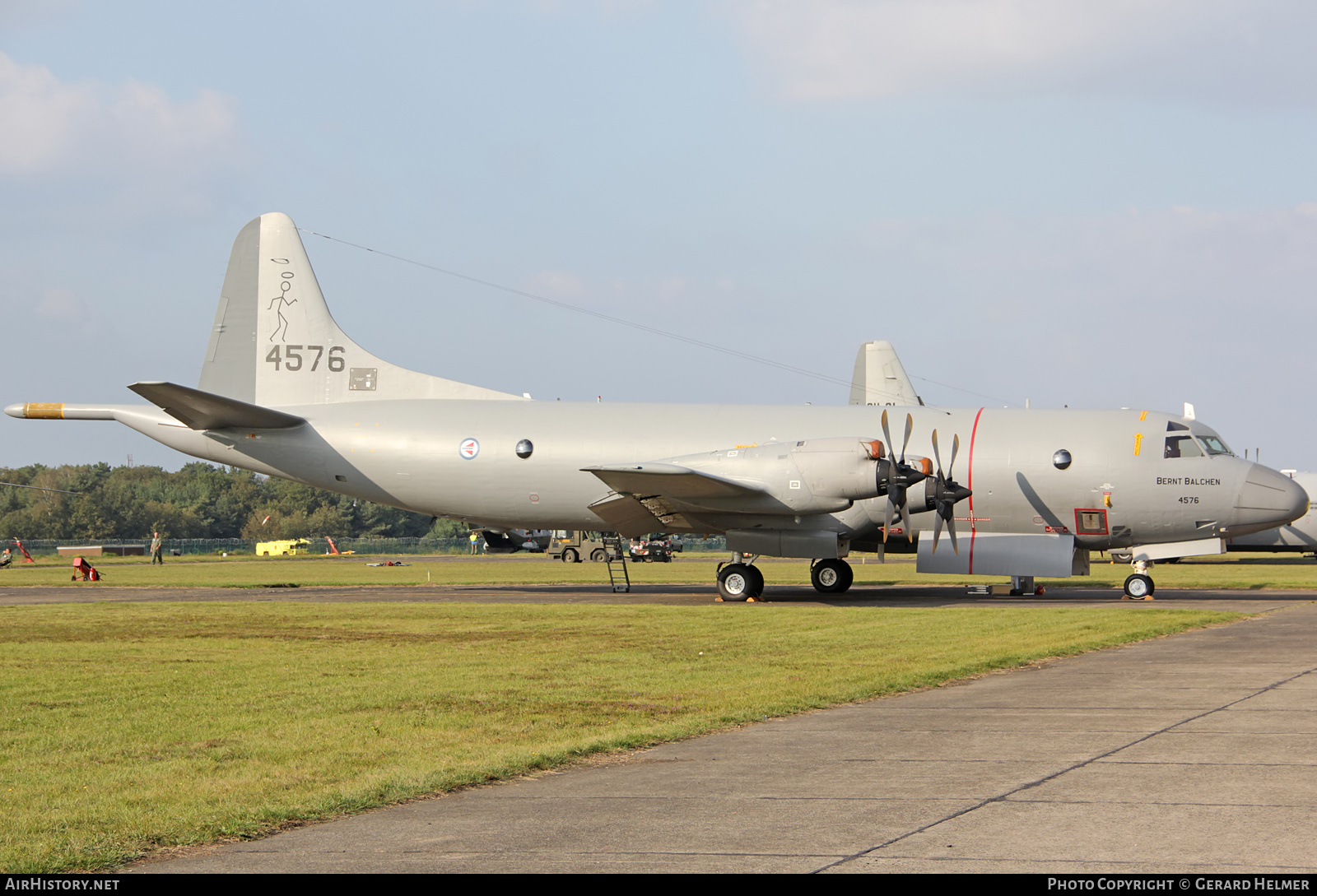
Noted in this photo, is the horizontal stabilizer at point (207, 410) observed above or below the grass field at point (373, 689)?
above

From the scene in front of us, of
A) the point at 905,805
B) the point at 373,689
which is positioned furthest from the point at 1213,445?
the point at 905,805

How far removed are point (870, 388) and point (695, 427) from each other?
1982 cm

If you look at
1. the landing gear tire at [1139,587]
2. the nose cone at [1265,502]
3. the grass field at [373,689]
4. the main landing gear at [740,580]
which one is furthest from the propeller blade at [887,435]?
the nose cone at [1265,502]

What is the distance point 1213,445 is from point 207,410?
1036 inches

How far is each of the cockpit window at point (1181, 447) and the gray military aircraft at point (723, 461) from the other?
0.05 meters

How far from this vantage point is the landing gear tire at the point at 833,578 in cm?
3347

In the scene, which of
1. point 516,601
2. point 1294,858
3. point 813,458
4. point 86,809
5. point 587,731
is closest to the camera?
point 1294,858

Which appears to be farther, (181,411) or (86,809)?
(181,411)

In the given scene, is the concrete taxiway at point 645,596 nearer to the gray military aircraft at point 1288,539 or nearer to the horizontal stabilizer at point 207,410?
the horizontal stabilizer at point 207,410

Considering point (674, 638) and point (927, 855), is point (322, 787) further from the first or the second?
point (674, 638)

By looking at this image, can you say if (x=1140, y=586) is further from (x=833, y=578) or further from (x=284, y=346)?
(x=284, y=346)

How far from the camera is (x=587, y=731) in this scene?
1145 cm

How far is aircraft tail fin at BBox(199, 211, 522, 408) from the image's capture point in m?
34.8

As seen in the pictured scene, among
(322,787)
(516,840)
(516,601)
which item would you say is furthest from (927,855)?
(516,601)
